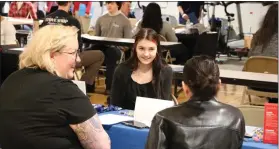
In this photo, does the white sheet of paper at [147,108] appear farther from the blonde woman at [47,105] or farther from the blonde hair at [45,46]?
the blonde hair at [45,46]

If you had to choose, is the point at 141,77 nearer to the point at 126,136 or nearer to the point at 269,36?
the point at 126,136

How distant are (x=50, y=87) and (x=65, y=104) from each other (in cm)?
10

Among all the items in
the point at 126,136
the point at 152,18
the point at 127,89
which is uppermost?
the point at 152,18

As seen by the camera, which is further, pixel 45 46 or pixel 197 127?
pixel 45 46

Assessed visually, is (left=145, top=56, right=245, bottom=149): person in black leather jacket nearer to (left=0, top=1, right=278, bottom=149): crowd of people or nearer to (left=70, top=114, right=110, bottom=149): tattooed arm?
Result: (left=0, top=1, right=278, bottom=149): crowd of people

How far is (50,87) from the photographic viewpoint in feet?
6.42

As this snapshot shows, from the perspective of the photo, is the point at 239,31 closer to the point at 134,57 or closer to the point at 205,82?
the point at 134,57

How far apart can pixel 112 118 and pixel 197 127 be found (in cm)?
106

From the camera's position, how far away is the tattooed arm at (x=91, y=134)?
1.97 metres

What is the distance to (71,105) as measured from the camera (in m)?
1.95

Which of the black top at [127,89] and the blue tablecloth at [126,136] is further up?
the black top at [127,89]

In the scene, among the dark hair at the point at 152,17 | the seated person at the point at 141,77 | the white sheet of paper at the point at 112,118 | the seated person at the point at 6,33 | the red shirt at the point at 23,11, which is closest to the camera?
the white sheet of paper at the point at 112,118

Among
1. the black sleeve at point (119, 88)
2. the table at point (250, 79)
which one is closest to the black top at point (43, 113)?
the black sleeve at point (119, 88)

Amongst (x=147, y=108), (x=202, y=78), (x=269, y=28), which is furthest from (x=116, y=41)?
(x=202, y=78)
